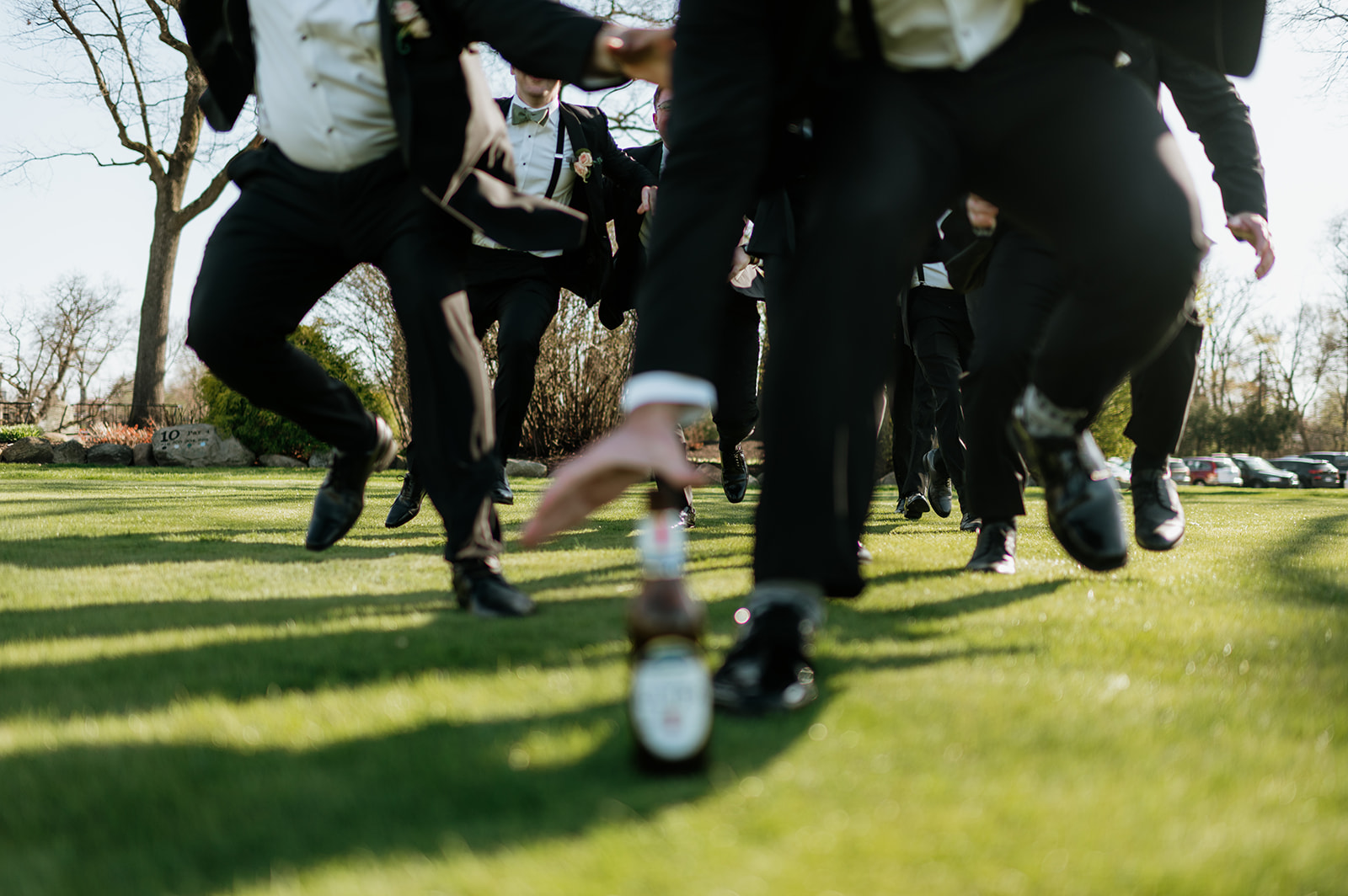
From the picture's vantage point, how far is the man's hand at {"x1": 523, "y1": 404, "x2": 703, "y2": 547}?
1.27 metres

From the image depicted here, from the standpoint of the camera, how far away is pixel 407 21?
2449 millimetres

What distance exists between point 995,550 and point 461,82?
245 centimetres

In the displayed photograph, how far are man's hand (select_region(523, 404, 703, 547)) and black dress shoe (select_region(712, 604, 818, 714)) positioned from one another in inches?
11.7

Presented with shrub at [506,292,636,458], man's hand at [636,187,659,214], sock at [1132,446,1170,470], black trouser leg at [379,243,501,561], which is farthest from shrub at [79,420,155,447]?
sock at [1132,446,1170,470]

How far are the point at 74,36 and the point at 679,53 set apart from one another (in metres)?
26.6

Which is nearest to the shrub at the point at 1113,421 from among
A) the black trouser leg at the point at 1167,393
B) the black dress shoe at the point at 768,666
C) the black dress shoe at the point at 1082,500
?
the black trouser leg at the point at 1167,393

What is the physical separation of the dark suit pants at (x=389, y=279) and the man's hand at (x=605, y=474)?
1.28 m

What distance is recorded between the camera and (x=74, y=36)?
2217 centimetres

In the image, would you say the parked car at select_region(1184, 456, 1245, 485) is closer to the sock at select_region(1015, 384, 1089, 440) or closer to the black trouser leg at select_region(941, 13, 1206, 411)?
the sock at select_region(1015, 384, 1089, 440)

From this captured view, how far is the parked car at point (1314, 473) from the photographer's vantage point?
41469 mm

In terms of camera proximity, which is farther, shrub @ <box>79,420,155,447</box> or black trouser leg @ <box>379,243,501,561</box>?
shrub @ <box>79,420,155,447</box>

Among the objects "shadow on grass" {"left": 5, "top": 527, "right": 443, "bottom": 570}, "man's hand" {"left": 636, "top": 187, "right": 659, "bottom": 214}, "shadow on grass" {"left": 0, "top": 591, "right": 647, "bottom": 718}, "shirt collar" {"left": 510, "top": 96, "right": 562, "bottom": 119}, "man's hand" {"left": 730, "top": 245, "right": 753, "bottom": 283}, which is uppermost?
"shirt collar" {"left": 510, "top": 96, "right": 562, "bottom": 119}

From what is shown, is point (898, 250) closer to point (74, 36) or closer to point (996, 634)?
point (996, 634)

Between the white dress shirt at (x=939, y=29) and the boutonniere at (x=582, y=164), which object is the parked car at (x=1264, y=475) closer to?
the boutonniere at (x=582, y=164)
